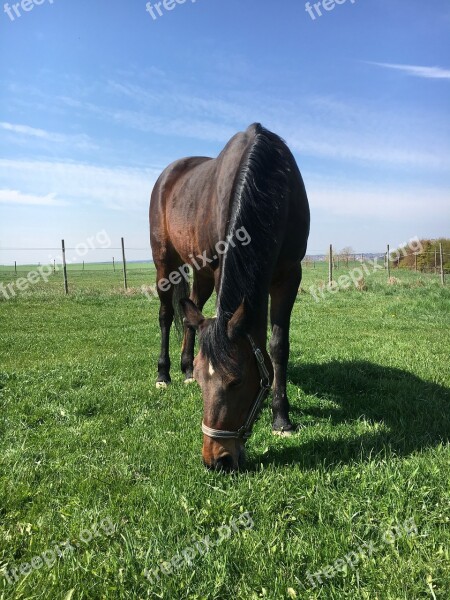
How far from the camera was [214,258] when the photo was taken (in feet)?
12.4

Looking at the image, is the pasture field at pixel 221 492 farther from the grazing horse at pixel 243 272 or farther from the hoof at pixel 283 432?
the grazing horse at pixel 243 272

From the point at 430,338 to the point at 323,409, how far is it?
4.57 metres

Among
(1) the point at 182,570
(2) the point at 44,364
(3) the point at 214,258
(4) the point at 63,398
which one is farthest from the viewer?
(2) the point at 44,364

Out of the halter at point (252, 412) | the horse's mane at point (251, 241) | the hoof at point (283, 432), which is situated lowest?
the hoof at point (283, 432)

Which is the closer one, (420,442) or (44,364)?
(420,442)

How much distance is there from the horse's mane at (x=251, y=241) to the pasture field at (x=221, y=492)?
860 mm

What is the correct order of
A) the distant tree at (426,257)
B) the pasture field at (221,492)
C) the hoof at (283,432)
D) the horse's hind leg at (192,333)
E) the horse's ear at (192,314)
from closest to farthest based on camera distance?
the pasture field at (221,492) → the horse's ear at (192,314) → the hoof at (283,432) → the horse's hind leg at (192,333) → the distant tree at (426,257)

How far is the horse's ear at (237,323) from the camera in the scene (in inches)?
101

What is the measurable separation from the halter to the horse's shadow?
0.35m

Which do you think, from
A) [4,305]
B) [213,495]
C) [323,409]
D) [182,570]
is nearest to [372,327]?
[323,409]

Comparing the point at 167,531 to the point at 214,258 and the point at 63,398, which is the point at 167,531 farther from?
the point at 63,398

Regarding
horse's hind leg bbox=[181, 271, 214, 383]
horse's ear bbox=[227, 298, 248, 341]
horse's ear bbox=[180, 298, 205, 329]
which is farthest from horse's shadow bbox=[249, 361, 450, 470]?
horse's hind leg bbox=[181, 271, 214, 383]

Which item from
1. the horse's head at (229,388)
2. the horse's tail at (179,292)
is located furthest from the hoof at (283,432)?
the horse's tail at (179,292)

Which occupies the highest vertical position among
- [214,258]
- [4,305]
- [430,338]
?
[214,258]
